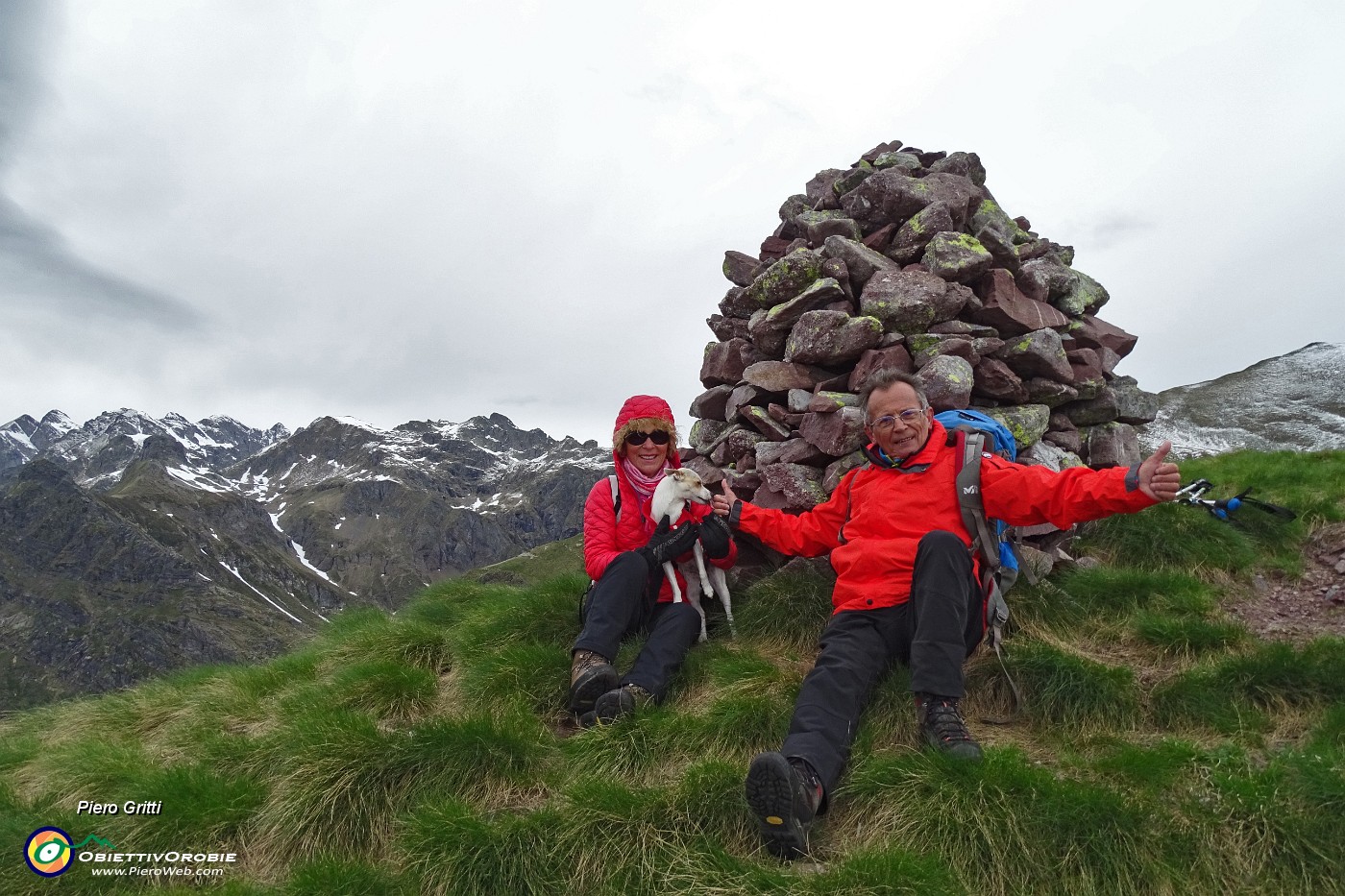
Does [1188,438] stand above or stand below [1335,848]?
above

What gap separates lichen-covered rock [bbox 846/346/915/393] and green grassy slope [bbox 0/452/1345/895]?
8.57 feet

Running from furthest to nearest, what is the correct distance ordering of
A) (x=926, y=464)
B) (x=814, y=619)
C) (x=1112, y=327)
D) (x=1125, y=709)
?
(x=1112, y=327)
(x=814, y=619)
(x=926, y=464)
(x=1125, y=709)

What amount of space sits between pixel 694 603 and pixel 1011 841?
3.89 meters

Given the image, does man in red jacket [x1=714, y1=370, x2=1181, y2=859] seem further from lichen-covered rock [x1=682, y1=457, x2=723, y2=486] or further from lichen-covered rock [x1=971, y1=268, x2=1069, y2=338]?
lichen-covered rock [x1=971, y1=268, x2=1069, y2=338]

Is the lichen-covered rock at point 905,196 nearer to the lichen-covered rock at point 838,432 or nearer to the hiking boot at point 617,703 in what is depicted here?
the lichen-covered rock at point 838,432

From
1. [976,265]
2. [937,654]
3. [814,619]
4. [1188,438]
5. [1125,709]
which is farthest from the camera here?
[1188,438]

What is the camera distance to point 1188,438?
22.5m

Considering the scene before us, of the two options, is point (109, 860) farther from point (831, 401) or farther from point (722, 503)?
point (831, 401)

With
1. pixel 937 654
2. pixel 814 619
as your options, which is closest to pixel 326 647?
pixel 814 619

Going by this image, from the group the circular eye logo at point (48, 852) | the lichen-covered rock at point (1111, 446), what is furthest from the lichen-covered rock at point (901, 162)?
the circular eye logo at point (48, 852)

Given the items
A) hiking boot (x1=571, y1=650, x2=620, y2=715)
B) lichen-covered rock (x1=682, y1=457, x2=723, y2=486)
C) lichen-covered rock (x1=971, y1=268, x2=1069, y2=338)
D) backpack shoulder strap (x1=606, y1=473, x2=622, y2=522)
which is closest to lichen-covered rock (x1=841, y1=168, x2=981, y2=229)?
lichen-covered rock (x1=971, y1=268, x2=1069, y2=338)

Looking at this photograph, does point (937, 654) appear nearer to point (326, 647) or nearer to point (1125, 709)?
point (1125, 709)

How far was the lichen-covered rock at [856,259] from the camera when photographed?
8.68 meters

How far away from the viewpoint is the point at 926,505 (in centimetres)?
573
